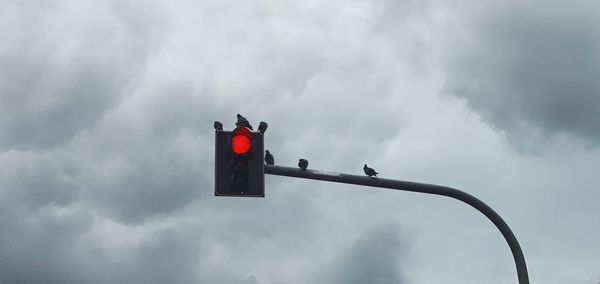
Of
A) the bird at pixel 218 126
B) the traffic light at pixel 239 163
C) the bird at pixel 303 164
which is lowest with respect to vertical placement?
the traffic light at pixel 239 163

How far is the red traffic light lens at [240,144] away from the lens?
→ 22.9ft

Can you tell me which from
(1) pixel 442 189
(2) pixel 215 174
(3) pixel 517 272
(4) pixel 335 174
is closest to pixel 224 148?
(2) pixel 215 174

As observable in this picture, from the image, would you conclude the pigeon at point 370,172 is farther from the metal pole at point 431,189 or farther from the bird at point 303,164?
the bird at point 303,164

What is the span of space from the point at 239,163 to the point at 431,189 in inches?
93.6

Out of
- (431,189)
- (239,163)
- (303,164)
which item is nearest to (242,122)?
(239,163)

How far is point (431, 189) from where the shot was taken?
802 cm

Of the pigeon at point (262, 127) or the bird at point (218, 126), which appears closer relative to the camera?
the bird at point (218, 126)

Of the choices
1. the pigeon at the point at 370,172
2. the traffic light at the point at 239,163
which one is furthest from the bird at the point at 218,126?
the pigeon at the point at 370,172

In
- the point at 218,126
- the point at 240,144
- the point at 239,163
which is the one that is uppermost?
the point at 218,126

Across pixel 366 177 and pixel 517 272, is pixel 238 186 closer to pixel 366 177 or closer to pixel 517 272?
pixel 366 177

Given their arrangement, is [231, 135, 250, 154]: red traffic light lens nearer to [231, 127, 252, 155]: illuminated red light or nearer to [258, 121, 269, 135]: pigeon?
[231, 127, 252, 155]: illuminated red light

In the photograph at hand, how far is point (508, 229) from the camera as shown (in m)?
8.12

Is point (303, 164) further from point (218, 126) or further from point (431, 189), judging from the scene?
point (431, 189)

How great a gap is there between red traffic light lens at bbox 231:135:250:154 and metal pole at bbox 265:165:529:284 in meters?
0.74
